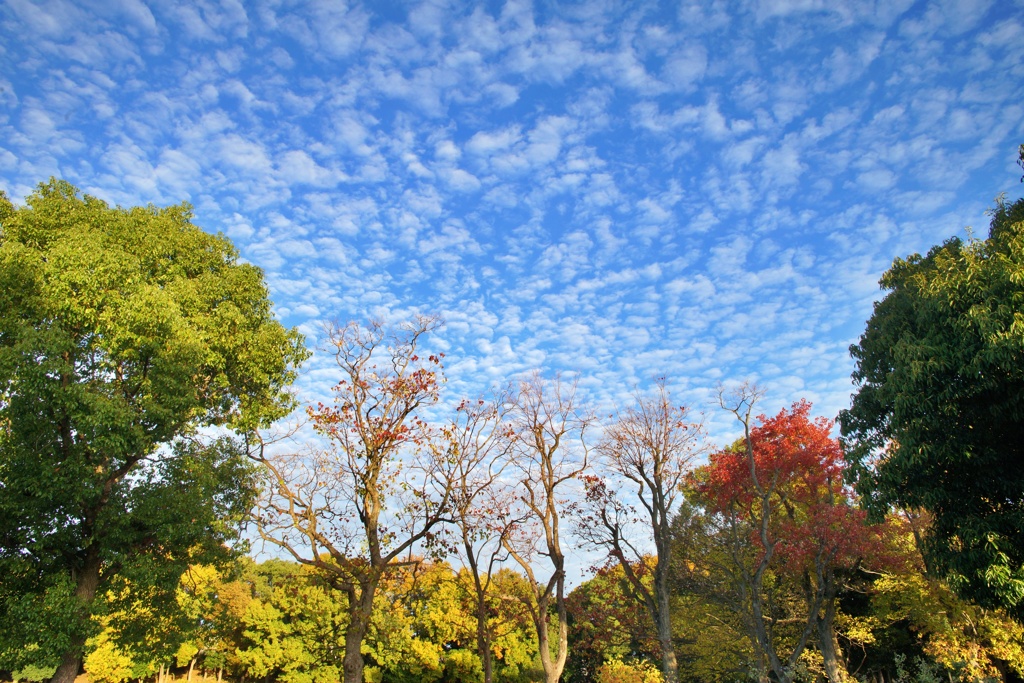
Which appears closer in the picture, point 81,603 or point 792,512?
point 81,603

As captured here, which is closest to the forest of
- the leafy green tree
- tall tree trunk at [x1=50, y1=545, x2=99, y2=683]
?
tall tree trunk at [x1=50, y1=545, x2=99, y2=683]

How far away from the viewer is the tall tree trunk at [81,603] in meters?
12.2

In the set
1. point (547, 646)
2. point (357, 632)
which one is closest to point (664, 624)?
point (547, 646)

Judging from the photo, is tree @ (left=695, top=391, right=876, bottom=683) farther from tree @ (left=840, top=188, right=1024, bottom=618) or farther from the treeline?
tree @ (left=840, top=188, right=1024, bottom=618)

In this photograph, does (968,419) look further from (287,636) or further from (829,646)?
(287,636)

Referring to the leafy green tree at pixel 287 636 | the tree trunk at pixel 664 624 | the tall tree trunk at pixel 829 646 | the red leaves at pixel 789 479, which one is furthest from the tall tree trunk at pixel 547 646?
the leafy green tree at pixel 287 636

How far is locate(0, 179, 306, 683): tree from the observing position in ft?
37.7

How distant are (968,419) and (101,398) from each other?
1815 cm

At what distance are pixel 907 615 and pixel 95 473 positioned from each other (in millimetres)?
27857

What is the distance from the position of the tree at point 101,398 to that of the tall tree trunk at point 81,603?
0.11 ft

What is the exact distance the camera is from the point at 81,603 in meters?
11.9

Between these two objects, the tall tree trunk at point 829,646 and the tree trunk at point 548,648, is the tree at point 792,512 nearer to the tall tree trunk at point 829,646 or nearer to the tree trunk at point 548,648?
the tall tree trunk at point 829,646

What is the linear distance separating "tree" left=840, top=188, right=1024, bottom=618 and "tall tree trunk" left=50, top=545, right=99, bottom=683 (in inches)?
709

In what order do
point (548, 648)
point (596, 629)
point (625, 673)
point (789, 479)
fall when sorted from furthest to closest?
point (789, 479) → point (596, 629) → point (625, 673) → point (548, 648)
